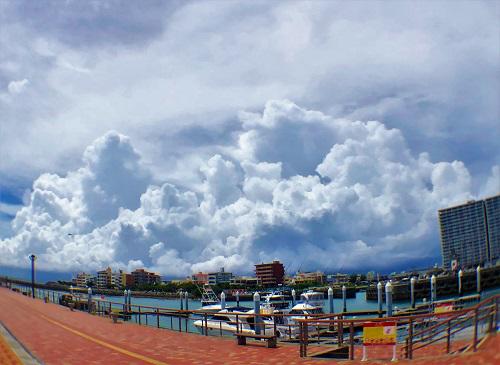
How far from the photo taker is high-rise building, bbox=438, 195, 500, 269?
132 meters

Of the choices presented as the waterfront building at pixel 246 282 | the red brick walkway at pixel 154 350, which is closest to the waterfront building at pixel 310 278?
the waterfront building at pixel 246 282

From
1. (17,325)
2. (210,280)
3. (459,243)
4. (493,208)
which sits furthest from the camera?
(210,280)

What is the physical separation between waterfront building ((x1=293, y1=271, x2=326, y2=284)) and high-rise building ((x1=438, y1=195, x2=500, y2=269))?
1683 inches

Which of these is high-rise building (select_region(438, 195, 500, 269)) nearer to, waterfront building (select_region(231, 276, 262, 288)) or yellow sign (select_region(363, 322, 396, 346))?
waterfront building (select_region(231, 276, 262, 288))

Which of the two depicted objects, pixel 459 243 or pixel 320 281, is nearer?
pixel 459 243

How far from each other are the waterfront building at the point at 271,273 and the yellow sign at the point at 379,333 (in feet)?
430

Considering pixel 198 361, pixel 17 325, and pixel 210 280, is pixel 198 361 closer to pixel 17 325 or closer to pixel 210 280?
pixel 17 325

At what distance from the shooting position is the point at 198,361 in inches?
502

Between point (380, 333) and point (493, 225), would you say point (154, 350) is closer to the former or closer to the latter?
point (380, 333)

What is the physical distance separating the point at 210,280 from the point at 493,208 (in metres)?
103

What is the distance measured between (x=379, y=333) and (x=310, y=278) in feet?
542

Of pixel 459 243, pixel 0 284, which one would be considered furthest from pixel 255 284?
pixel 0 284

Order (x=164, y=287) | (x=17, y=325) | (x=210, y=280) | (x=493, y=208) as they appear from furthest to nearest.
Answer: (x=210, y=280) < (x=164, y=287) < (x=493, y=208) < (x=17, y=325)

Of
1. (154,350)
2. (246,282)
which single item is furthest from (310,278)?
(154,350)
